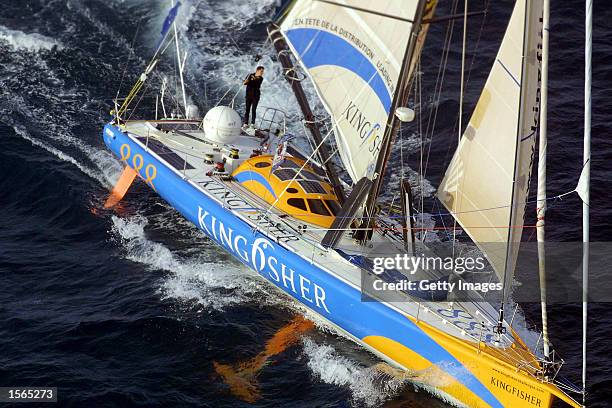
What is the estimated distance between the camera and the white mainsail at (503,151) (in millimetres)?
15227

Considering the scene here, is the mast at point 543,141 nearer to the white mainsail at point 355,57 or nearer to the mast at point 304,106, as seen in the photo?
the white mainsail at point 355,57

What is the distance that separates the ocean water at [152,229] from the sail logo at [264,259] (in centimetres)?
56

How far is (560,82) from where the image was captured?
28188 millimetres

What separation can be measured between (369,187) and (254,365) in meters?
4.33

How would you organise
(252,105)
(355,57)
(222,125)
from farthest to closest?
1. (252,105)
2. (222,125)
3. (355,57)

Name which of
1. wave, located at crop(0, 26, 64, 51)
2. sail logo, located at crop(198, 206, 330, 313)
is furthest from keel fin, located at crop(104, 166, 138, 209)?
wave, located at crop(0, 26, 64, 51)

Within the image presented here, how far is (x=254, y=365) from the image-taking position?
718 inches

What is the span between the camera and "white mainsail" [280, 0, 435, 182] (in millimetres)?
18781

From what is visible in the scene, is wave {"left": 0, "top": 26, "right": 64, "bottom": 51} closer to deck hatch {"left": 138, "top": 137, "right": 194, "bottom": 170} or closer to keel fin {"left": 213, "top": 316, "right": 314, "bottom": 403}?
deck hatch {"left": 138, "top": 137, "right": 194, "bottom": 170}

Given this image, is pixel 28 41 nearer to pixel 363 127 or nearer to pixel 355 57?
pixel 355 57

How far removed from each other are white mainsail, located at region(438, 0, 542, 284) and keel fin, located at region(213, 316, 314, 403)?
435cm

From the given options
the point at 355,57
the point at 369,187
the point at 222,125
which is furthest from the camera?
the point at 222,125

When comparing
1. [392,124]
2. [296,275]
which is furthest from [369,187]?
[296,275]

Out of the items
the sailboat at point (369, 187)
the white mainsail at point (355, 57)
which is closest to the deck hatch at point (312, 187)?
the sailboat at point (369, 187)
